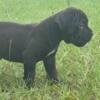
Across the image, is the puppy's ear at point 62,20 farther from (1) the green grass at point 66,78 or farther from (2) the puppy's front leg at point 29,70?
(1) the green grass at point 66,78

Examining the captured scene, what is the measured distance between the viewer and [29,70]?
181 inches

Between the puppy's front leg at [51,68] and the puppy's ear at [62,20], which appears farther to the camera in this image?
the puppy's front leg at [51,68]

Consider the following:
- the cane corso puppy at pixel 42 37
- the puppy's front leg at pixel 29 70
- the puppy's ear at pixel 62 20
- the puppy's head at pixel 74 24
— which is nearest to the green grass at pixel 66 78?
the puppy's front leg at pixel 29 70

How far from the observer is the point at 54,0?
962cm

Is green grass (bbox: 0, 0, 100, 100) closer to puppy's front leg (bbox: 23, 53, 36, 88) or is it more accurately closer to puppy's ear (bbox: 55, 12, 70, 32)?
puppy's front leg (bbox: 23, 53, 36, 88)

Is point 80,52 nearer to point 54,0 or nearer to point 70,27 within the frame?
point 70,27

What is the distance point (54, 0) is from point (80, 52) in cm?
424

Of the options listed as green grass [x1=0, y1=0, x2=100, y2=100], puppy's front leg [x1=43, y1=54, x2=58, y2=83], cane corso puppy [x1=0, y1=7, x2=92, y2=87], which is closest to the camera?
green grass [x1=0, y1=0, x2=100, y2=100]

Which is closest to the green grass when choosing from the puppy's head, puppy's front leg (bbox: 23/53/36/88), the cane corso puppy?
puppy's front leg (bbox: 23/53/36/88)

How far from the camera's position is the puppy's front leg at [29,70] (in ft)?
14.9

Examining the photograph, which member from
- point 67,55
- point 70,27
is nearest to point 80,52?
point 67,55

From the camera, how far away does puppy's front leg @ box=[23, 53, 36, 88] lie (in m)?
4.55

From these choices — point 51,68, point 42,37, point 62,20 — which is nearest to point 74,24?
point 62,20

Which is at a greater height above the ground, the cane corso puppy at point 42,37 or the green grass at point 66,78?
the cane corso puppy at point 42,37
